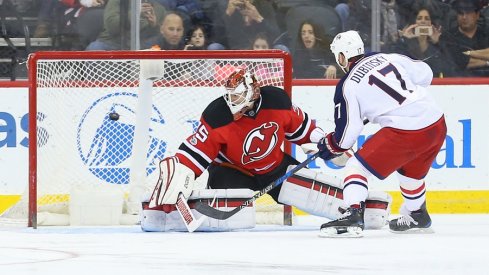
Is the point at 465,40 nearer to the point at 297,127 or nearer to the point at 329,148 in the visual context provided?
the point at 297,127

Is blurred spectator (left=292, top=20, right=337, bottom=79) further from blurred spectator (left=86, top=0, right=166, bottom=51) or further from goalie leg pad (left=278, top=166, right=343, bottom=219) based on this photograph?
goalie leg pad (left=278, top=166, right=343, bottom=219)

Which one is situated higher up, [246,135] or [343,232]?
[246,135]

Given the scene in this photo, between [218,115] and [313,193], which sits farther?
[313,193]

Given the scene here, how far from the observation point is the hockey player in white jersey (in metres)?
5.61

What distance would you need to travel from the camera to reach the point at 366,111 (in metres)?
5.67

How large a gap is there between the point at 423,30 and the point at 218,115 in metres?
2.23

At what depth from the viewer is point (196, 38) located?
25.0 ft

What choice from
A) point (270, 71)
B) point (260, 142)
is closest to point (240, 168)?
point (260, 142)

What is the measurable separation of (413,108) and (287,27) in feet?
7.07

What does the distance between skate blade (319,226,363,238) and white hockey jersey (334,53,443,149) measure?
350mm

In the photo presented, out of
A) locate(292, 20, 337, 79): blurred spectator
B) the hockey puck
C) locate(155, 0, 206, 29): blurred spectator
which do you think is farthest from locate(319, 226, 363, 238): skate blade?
locate(155, 0, 206, 29): blurred spectator

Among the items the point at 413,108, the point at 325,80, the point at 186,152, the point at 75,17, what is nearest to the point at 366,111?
the point at 413,108

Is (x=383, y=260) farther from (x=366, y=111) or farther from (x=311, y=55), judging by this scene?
(x=311, y=55)

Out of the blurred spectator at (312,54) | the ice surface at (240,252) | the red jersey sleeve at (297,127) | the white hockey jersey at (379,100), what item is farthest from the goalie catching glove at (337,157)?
the blurred spectator at (312,54)
